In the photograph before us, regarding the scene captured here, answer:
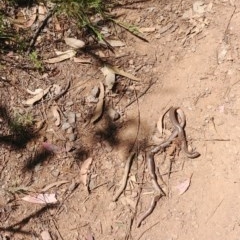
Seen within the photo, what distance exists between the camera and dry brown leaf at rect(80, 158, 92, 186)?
415 centimetres

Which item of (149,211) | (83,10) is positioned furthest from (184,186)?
(83,10)

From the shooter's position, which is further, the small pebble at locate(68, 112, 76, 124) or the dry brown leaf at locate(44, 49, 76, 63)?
the dry brown leaf at locate(44, 49, 76, 63)

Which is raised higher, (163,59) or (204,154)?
(163,59)

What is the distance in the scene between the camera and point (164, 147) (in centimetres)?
416

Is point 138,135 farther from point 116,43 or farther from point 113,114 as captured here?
point 116,43

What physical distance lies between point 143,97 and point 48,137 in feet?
2.73

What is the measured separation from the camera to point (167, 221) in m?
4.02

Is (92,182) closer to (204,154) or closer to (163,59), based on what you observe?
(204,154)

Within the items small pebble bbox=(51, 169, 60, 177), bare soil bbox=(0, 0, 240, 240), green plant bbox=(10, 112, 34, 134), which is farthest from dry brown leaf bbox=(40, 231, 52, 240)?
green plant bbox=(10, 112, 34, 134)

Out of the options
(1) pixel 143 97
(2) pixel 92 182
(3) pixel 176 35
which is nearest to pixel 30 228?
(2) pixel 92 182

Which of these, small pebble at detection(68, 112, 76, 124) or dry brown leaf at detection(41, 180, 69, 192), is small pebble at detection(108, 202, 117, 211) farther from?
small pebble at detection(68, 112, 76, 124)

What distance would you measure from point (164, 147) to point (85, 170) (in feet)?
2.12

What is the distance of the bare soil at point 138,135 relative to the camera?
4.03 metres

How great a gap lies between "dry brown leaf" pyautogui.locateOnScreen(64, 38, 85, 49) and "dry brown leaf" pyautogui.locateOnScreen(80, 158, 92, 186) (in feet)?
3.22
